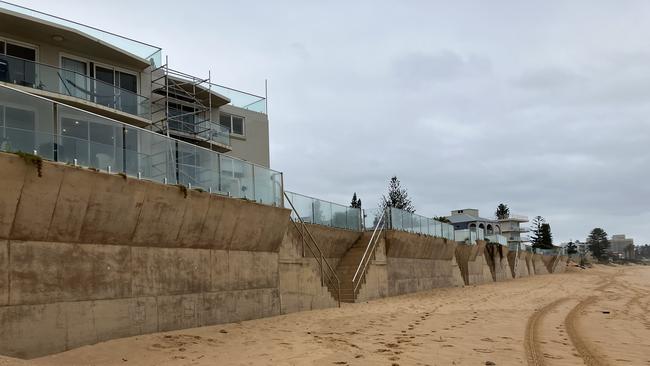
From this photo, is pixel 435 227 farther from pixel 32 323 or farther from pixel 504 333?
pixel 32 323

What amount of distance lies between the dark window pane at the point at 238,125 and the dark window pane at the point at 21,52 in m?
12.3

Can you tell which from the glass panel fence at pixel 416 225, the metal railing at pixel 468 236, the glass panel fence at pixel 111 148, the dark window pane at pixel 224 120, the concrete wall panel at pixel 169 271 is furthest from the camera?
the metal railing at pixel 468 236

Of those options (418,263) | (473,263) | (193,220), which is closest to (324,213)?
(418,263)

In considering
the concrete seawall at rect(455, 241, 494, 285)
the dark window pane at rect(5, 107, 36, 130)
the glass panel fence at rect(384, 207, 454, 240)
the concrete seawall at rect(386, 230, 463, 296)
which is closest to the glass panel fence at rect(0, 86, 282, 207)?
the dark window pane at rect(5, 107, 36, 130)

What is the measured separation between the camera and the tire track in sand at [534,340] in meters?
9.34

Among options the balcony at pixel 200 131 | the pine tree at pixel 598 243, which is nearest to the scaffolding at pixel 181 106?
the balcony at pixel 200 131

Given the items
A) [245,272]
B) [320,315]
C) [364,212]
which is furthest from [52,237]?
[364,212]

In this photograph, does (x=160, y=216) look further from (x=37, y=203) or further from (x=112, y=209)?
(x=37, y=203)

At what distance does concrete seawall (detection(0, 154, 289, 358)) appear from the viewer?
928 cm

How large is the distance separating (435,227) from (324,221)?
38.2 ft

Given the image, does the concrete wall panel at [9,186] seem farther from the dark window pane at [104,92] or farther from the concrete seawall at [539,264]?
the concrete seawall at [539,264]

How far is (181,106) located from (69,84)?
23.8 feet

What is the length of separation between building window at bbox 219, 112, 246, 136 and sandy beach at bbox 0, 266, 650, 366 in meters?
17.3

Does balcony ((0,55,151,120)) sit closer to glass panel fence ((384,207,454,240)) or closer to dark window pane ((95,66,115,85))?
dark window pane ((95,66,115,85))
